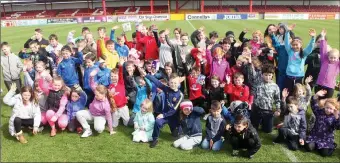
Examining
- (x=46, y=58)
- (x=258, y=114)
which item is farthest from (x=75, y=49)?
(x=258, y=114)

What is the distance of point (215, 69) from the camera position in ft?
23.2

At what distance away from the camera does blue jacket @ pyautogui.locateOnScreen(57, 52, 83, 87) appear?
7281mm

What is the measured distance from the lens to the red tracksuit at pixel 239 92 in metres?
6.31

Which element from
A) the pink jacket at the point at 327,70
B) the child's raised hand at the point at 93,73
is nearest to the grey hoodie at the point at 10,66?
the child's raised hand at the point at 93,73

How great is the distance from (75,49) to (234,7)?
45.9 meters

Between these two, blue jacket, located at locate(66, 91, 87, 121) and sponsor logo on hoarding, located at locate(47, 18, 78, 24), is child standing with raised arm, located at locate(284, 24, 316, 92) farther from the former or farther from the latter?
sponsor logo on hoarding, located at locate(47, 18, 78, 24)

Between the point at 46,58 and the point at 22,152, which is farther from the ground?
the point at 46,58

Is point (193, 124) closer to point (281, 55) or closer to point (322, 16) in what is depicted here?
point (281, 55)

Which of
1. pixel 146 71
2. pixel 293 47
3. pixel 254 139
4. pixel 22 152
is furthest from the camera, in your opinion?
pixel 146 71

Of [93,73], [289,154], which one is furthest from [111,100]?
[289,154]

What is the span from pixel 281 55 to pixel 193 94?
2489 millimetres

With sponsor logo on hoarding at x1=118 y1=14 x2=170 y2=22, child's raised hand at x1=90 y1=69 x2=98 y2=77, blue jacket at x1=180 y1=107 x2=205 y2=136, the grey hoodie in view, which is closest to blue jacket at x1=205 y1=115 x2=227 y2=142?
blue jacket at x1=180 y1=107 x2=205 y2=136

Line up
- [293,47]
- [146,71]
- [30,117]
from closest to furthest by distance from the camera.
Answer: [30,117], [293,47], [146,71]

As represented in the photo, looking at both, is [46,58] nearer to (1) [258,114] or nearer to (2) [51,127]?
(2) [51,127]
